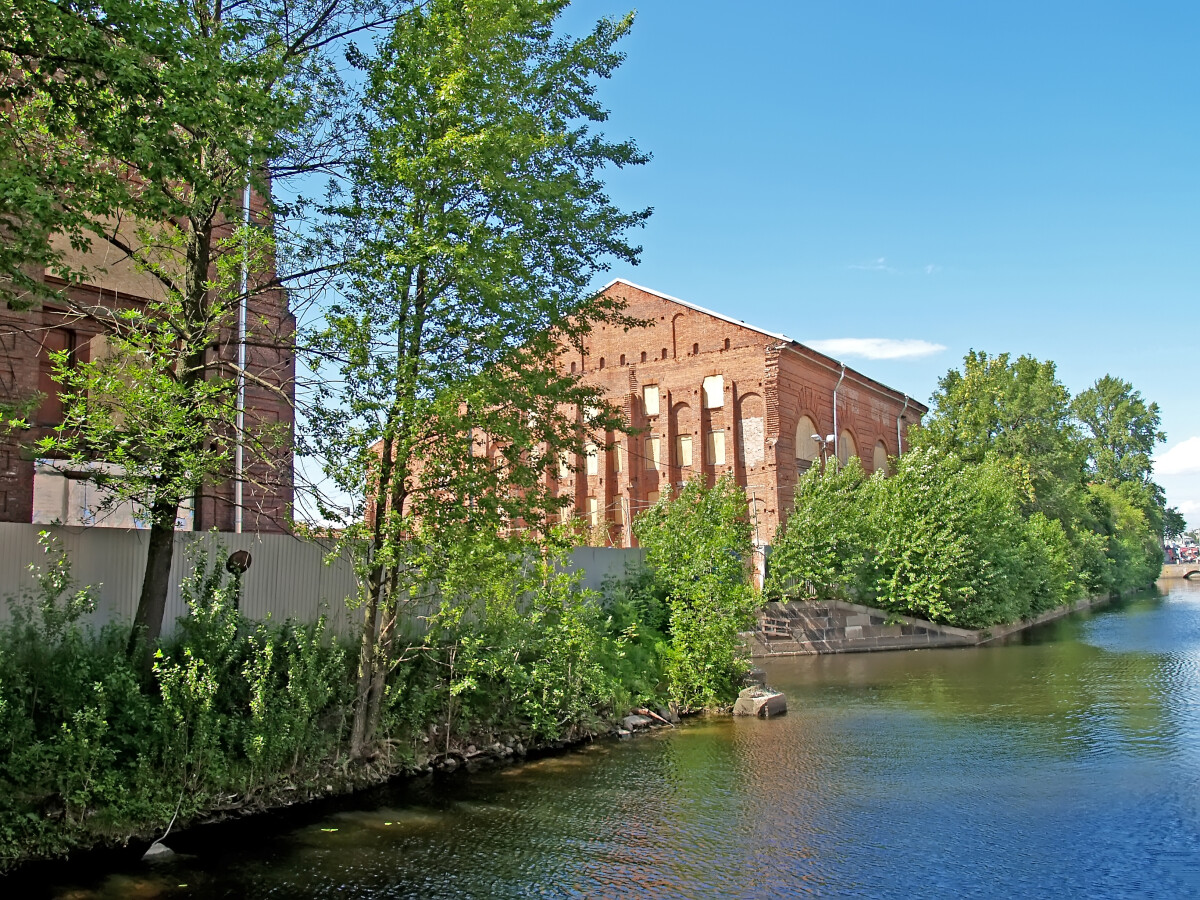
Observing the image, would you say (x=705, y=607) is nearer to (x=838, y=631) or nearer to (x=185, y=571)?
(x=185, y=571)

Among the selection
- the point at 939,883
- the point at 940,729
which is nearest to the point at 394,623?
the point at 939,883

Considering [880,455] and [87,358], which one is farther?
[880,455]

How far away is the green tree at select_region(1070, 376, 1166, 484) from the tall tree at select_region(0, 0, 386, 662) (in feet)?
267

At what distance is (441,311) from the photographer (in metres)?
12.3

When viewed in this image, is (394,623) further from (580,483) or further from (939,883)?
(580,483)

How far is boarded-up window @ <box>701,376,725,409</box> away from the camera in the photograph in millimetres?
38062

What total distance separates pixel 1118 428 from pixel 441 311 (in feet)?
273

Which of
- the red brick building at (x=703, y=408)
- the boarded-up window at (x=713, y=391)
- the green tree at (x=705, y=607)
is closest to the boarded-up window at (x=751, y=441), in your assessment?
the red brick building at (x=703, y=408)

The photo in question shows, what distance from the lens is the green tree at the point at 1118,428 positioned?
78.9m

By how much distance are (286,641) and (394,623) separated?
58.4 inches

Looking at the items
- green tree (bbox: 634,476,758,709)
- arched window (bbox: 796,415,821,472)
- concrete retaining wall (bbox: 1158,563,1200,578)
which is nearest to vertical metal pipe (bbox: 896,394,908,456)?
arched window (bbox: 796,415,821,472)

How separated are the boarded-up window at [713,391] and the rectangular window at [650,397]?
2263mm

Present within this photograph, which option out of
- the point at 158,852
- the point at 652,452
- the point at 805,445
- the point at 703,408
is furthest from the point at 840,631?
the point at 158,852

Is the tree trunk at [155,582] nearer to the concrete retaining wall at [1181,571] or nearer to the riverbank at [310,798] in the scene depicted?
the riverbank at [310,798]
